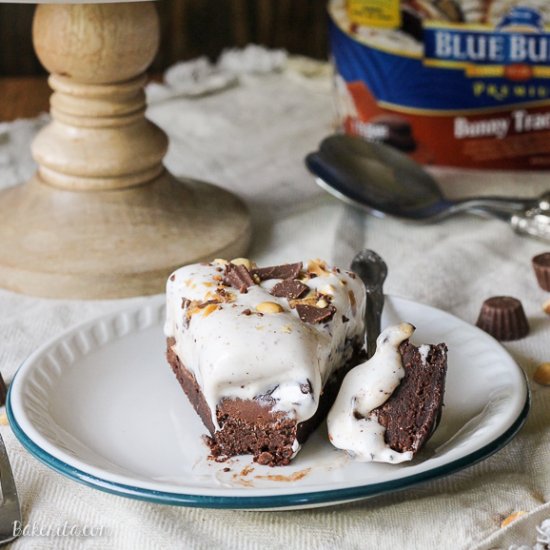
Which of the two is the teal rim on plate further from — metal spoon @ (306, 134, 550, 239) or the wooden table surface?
the wooden table surface

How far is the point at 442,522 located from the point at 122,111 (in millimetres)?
603

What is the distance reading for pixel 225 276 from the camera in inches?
33.0

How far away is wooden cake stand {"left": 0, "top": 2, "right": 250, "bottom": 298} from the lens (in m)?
1.09

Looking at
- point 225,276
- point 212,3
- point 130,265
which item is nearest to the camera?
point 225,276

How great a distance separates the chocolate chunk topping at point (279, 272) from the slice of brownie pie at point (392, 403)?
0.36 ft

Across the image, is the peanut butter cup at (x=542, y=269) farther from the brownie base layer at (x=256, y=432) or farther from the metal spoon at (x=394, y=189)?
the brownie base layer at (x=256, y=432)

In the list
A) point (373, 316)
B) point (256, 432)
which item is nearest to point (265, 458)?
point (256, 432)

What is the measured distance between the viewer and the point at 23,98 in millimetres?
1687

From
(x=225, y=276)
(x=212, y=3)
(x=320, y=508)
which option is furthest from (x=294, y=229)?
(x=212, y=3)

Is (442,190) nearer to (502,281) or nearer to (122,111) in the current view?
(502,281)

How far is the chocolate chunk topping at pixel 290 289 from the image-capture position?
802 millimetres

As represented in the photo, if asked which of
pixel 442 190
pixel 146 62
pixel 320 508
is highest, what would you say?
pixel 146 62

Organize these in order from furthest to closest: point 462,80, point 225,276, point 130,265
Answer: point 462,80
point 130,265
point 225,276
